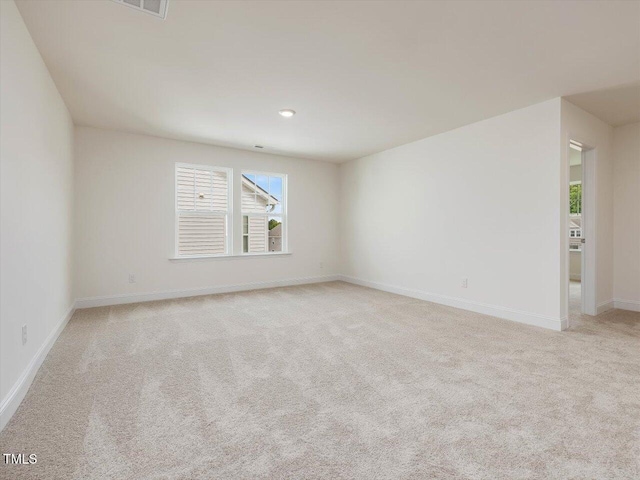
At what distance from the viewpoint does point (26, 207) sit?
7.22 feet

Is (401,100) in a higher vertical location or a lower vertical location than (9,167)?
higher

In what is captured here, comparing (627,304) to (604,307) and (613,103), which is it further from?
(613,103)

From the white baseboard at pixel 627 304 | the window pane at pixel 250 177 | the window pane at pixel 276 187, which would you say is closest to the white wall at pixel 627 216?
the white baseboard at pixel 627 304

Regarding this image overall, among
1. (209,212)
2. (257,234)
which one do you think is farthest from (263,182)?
(209,212)

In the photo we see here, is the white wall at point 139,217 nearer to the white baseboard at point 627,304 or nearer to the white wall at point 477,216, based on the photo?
the white wall at point 477,216

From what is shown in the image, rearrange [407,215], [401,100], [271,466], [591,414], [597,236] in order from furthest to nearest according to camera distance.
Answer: [407,215]
[597,236]
[401,100]
[591,414]
[271,466]

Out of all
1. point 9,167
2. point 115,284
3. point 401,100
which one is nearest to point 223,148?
point 115,284

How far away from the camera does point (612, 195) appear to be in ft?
13.8

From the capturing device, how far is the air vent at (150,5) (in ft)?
6.33

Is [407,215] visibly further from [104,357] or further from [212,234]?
[104,357]

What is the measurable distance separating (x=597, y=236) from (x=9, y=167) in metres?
5.64

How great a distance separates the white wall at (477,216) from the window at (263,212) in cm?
166

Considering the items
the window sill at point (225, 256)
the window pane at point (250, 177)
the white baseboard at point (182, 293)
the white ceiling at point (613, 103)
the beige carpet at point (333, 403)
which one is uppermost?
the white ceiling at point (613, 103)

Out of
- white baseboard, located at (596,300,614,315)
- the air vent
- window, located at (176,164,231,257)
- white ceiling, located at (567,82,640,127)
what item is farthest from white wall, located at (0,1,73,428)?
white baseboard, located at (596,300,614,315)
